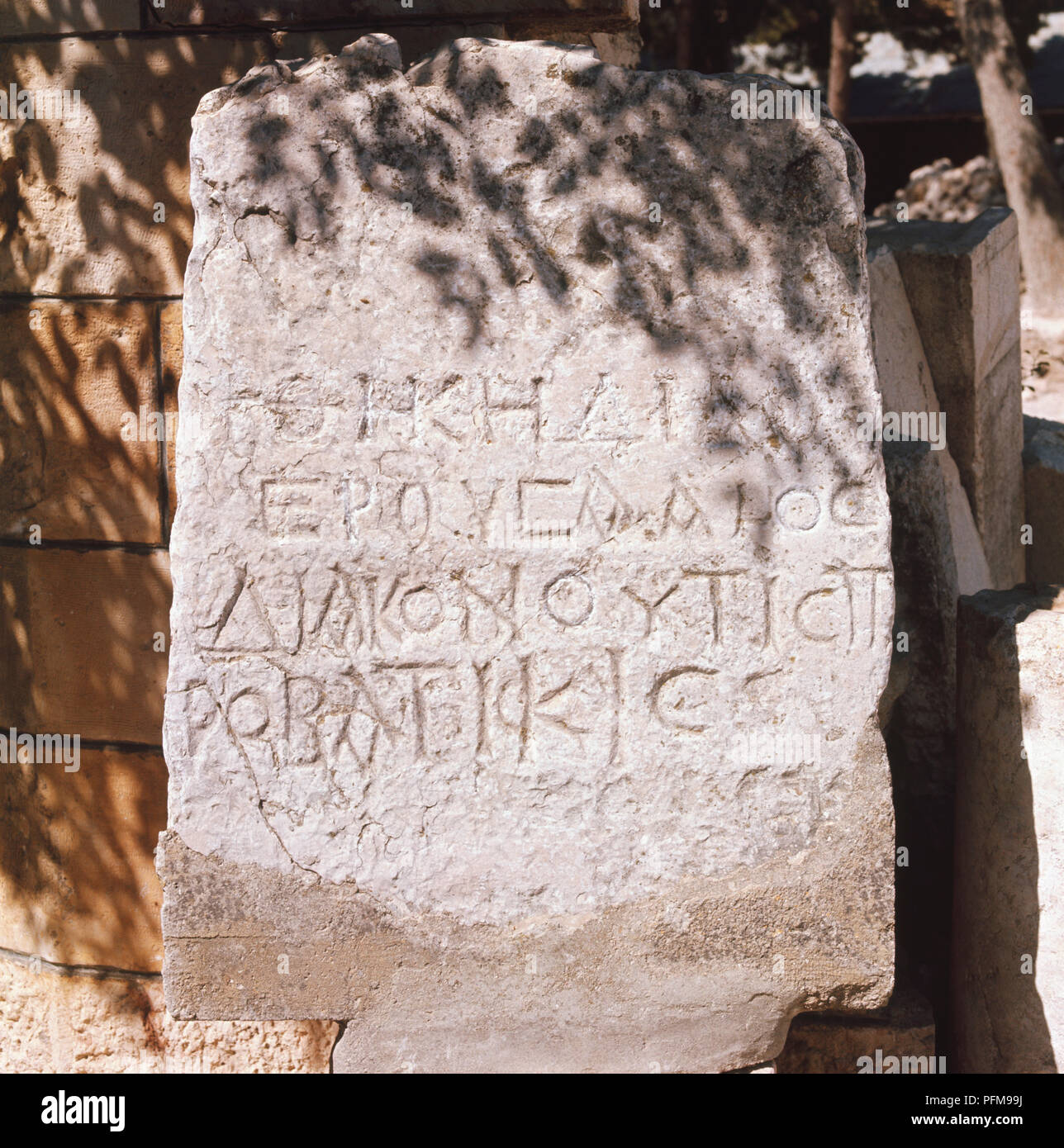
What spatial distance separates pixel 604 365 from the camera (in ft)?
8.54

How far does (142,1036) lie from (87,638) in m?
1.21

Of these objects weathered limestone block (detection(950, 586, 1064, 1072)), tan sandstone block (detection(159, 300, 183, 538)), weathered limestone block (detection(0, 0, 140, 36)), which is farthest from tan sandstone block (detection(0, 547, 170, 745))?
weathered limestone block (detection(950, 586, 1064, 1072))

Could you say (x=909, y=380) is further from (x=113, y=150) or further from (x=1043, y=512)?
(x=113, y=150)

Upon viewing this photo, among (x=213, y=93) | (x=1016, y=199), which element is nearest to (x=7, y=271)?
(x=213, y=93)

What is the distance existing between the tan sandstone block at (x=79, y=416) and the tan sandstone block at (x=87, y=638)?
9cm

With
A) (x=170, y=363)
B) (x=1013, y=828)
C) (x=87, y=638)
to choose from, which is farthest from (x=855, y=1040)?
(x=170, y=363)

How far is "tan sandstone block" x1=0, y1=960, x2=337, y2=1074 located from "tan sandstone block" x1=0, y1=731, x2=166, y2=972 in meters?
0.08

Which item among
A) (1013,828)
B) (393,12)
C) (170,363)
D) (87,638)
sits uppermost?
(393,12)

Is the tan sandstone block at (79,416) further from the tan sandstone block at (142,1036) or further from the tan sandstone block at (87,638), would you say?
the tan sandstone block at (142,1036)

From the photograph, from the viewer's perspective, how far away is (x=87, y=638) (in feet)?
11.1

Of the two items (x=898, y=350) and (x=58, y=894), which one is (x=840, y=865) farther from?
(x=58, y=894)

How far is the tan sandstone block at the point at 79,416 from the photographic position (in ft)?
10.7

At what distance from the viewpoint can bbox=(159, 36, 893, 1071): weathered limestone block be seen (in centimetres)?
259

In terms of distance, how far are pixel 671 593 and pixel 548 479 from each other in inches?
14.9
